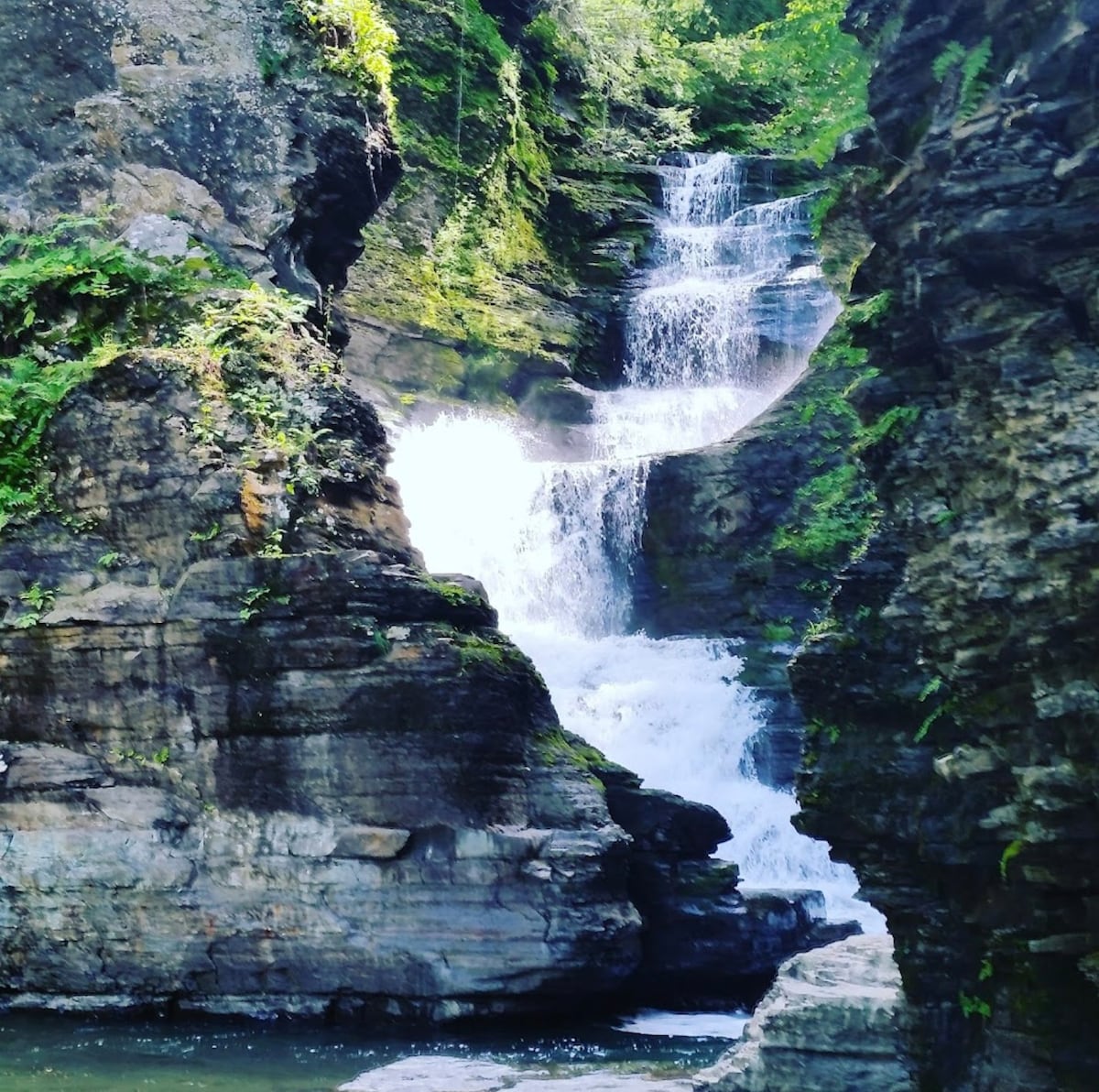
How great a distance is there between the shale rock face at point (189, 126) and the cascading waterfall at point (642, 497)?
7453 mm

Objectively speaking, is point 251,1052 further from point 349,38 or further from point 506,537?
point 506,537

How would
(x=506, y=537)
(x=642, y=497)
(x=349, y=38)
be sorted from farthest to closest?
(x=642, y=497) → (x=506, y=537) → (x=349, y=38)

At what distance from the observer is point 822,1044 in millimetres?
7484

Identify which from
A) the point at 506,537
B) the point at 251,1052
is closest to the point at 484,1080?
the point at 251,1052

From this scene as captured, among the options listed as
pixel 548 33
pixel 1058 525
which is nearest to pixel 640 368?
pixel 548 33

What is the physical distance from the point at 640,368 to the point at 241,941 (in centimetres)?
1903

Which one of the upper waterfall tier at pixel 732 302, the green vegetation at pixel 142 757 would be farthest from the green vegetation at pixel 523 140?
Result: the green vegetation at pixel 142 757

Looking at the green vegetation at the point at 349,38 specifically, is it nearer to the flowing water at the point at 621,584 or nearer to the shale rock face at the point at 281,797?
the shale rock face at the point at 281,797

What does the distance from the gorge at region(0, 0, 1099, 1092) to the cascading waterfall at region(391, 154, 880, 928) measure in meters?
0.12

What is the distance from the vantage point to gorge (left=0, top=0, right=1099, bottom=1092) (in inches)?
244

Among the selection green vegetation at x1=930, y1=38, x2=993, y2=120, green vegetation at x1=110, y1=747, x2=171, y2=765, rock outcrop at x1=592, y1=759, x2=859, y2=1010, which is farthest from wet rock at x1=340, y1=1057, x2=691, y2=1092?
green vegetation at x1=930, y1=38, x2=993, y2=120

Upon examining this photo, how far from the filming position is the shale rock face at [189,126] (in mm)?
16625

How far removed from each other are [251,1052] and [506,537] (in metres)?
13.7

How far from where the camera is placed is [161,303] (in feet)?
49.5
